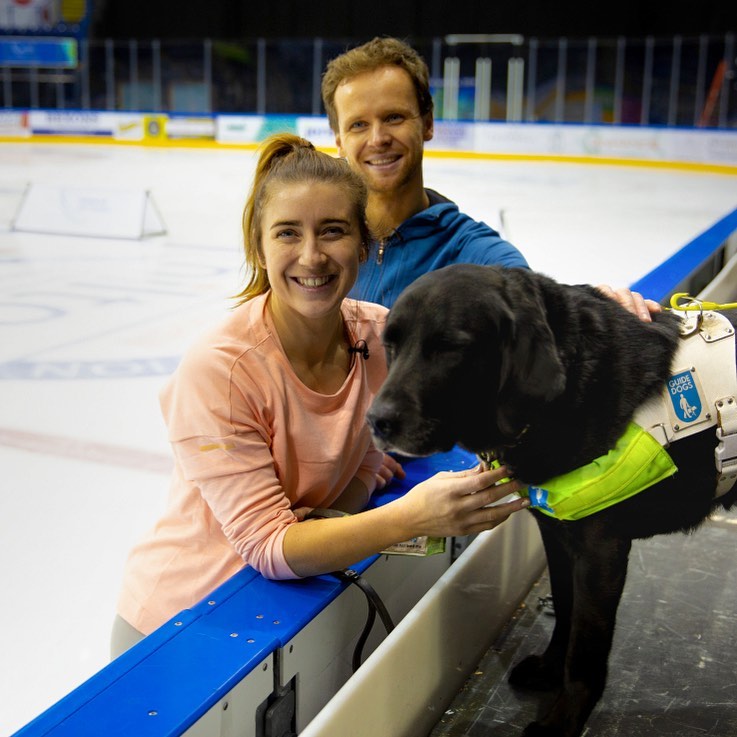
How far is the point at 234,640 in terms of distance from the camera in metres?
1.33

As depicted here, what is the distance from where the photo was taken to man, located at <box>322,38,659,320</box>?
2.10 metres

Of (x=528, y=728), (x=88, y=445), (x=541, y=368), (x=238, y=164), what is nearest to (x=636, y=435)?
(x=541, y=368)

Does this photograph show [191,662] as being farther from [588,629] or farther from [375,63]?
[375,63]

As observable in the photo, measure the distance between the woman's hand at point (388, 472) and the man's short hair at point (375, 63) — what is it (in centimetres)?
82

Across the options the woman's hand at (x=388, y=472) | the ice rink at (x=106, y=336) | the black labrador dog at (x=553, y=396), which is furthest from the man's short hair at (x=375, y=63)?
the ice rink at (x=106, y=336)

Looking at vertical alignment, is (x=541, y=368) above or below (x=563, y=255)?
above

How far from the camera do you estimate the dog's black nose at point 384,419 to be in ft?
3.99

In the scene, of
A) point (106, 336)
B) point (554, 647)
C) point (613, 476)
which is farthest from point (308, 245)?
point (106, 336)

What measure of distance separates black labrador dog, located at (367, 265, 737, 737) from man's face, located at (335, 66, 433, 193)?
90 centimetres

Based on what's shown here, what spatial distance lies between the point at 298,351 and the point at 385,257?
0.64m

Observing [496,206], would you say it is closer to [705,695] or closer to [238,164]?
[238,164]

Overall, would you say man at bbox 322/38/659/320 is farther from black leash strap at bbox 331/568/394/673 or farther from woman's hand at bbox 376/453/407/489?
black leash strap at bbox 331/568/394/673

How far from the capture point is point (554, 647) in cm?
174

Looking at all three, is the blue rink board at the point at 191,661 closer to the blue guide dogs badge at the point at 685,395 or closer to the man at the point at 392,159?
the blue guide dogs badge at the point at 685,395
